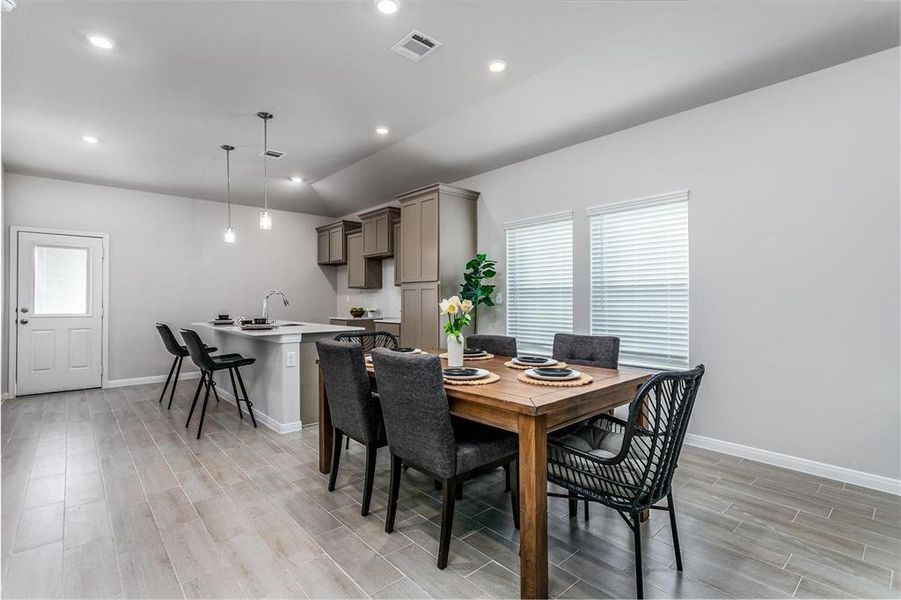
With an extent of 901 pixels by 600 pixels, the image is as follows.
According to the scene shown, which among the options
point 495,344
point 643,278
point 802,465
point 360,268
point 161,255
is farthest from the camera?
point 360,268

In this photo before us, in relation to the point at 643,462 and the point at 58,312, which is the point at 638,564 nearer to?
the point at 643,462

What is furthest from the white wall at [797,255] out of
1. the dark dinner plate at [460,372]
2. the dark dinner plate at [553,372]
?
the dark dinner plate at [460,372]

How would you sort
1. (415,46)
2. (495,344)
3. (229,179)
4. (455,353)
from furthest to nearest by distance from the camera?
(229,179) < (495,344) < (415,46) < (455,353)

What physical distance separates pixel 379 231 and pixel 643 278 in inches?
148

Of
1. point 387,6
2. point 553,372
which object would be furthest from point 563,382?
point 387,6

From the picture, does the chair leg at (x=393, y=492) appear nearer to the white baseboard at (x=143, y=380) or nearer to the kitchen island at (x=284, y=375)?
the kitchen island at (x=284, y=375)

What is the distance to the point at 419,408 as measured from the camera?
1.92 meters

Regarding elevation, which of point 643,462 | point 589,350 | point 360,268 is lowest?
point 643,462

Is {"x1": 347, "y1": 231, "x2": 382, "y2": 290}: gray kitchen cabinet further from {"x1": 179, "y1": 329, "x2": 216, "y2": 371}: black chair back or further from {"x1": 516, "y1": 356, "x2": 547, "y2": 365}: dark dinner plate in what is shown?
{"x1": 516, "y1": 356, "x2": 547, "y2": 365}: dark dinner plate

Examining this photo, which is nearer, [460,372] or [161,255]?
[460,372]

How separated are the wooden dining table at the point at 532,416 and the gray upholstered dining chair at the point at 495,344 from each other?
1.08 meters

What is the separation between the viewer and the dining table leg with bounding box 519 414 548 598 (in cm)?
167

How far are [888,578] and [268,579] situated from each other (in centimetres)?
266

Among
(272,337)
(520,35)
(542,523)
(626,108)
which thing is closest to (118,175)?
(272,337)
